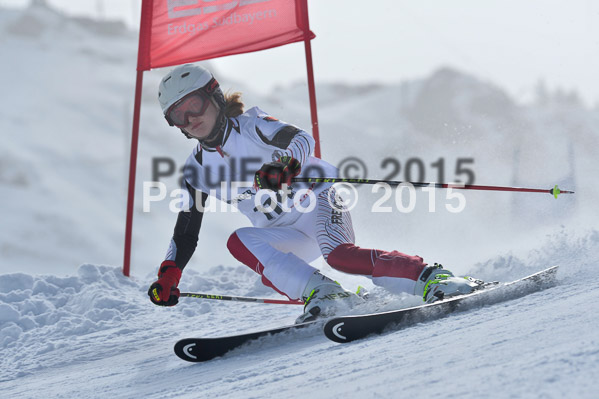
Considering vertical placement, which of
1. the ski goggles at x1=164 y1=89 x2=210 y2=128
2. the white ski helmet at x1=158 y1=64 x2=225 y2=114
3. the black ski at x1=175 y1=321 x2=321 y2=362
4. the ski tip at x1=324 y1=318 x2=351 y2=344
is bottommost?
the black ski at x1=175 y1=321 x2=321 y2=362

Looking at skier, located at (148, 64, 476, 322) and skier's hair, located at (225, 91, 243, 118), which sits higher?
skier's hair, located at (225, 91, 243, 118)

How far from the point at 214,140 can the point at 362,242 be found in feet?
10.2

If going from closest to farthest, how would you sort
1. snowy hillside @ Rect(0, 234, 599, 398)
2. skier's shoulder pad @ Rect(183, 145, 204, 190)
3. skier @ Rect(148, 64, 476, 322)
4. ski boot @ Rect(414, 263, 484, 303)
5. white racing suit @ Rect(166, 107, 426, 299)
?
snowy hillside @ Rect(0, 234, 599, 398)
ski boot @ Rect(414, 263, 484, 303)
skier @ Rect(148, 64, 476, 322)
white racing suit @ Rect(166, 107, 426, 299)
skier's shoulder pad @ Rect(183, 145, 204, 190)

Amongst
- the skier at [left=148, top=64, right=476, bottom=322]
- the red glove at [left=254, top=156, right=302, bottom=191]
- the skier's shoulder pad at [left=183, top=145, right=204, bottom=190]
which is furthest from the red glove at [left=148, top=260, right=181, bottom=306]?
the red glove at [left=254, top=156, right=302, bottom=191]

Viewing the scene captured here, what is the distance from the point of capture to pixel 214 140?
3.83m

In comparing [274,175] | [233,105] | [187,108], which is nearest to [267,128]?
[233,105]

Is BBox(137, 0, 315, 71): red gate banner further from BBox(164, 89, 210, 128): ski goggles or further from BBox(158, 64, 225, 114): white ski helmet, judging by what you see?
BBox(164, 89, 210, 128): ski goggles

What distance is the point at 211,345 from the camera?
126 inches

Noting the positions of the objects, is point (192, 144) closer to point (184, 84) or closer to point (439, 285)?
point (184, 84)

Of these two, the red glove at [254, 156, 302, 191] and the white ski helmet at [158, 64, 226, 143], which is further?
the white ski helmet at [158, 64, 226, 143]

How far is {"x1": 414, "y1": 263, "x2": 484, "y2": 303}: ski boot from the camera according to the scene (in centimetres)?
311

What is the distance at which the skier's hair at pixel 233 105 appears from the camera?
391 cm

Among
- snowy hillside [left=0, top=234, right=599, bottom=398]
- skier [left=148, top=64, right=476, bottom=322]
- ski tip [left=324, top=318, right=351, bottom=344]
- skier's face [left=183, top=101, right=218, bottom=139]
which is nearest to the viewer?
snowy hillside [left=0, top=234, right=599, bottom=398]

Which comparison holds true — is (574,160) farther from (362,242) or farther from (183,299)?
(183,299)
